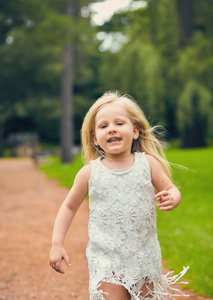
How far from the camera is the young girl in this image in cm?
208

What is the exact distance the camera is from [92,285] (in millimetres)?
2064

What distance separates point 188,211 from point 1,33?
20.6m

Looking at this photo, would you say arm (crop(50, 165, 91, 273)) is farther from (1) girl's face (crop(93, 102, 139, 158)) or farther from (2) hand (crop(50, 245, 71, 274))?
(1) girl's face (crop(93, 102, 139, 158))

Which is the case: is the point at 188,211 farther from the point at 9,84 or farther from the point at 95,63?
the point at 95,63

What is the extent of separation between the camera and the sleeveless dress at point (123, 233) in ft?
6.82

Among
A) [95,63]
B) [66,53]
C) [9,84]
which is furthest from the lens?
[95,63]

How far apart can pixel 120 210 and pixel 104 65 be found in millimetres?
17039

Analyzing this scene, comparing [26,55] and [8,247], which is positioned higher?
[26,55]

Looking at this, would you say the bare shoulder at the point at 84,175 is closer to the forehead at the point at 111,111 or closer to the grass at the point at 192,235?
the forehead at the point at 111,111

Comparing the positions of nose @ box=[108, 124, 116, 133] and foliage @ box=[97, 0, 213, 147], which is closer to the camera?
nose @ box=[108, 124, 116, 133]

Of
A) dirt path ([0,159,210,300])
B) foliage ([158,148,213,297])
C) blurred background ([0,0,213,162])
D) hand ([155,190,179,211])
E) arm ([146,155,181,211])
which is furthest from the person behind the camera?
blurred background ([0,0,213,162])

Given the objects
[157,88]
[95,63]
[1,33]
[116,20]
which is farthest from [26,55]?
[116,20]

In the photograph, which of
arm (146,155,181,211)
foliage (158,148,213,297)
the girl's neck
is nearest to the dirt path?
foliage (158,148,213,297)

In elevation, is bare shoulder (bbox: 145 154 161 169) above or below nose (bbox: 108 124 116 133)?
below
